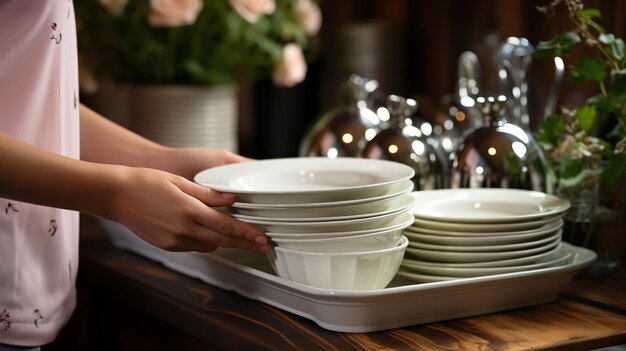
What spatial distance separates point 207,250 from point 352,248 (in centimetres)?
15

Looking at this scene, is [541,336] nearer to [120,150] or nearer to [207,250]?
[207,250]

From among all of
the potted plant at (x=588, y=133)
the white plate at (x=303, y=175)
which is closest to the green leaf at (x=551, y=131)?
the potted plant at (x=588, y=133)

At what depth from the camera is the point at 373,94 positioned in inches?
61.2

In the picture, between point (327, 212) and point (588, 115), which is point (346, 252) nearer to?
point (327, 212)

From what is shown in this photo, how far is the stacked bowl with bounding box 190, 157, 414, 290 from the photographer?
0.95 metres

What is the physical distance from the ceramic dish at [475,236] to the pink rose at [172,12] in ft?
2.98

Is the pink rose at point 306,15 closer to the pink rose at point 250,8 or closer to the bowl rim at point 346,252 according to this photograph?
the pink rose at point 250,8

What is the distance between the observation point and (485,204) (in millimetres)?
1114

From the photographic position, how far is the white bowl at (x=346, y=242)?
946 mm

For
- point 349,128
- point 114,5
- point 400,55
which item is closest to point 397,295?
point 349,128

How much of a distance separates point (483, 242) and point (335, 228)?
0.17 m

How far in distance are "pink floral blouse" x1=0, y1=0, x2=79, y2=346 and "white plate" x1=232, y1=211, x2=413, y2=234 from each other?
0.82ft

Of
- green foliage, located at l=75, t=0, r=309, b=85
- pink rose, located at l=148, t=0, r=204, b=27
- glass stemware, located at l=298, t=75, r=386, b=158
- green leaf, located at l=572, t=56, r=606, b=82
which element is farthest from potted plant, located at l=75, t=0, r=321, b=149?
green leaf, located at l=572, t=56, r=606, b=82

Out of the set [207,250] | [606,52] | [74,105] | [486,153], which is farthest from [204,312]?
[606,52]
